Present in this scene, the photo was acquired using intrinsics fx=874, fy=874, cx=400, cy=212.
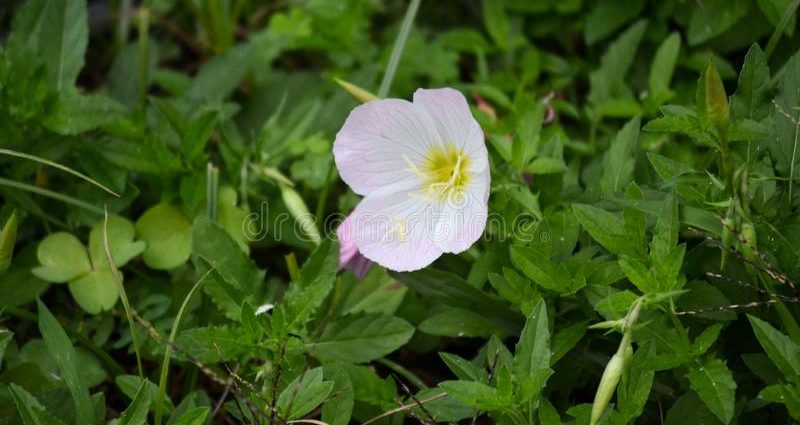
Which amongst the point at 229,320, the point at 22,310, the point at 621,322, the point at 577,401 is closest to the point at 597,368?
the point at 577,401

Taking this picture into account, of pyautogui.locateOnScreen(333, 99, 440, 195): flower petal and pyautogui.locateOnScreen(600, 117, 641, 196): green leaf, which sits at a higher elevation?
pyautogui.locateOnScreen(333, 99, 440, 195): flower petal

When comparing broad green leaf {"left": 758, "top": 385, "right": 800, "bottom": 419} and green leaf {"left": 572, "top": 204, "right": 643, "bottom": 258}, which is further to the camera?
green leaf {"left": 572, "top": 204, "right": 643, "bottom": 258}

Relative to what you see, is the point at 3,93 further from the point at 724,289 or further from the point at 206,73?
the point at 724,289

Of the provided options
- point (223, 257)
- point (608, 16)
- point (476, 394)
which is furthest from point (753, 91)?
point (223, 257)

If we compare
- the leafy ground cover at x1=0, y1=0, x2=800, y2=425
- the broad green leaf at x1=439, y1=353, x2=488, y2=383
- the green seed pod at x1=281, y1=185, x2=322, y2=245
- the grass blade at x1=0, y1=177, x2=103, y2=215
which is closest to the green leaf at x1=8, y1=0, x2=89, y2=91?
the leafy ground cover at x1=0, y1=0, x2=800, y2=425

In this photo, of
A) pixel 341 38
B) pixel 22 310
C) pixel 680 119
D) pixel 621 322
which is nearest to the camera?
pixel 621 322

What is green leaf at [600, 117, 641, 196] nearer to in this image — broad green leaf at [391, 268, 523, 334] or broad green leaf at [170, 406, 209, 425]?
broad green leaf at [391, 268, 523, 334]
